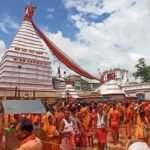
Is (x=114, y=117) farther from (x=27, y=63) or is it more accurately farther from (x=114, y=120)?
(x=27, y=63)

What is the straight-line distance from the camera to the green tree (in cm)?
7494

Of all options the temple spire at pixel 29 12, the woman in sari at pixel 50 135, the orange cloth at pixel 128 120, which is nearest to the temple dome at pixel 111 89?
the temple spire at pixel 29 12

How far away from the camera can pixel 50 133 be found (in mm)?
11547

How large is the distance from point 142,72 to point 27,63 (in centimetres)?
3080

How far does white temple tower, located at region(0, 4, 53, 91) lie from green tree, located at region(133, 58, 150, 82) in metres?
26.1

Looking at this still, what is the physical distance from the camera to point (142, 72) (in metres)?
76.0

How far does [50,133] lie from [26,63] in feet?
135

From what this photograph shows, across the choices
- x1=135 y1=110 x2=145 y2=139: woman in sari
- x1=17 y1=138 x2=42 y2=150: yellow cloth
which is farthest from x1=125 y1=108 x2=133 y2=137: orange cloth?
x1=17 y1=138 x2=42 y2=150: yellow cloth

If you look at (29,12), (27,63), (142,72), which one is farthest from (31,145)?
(142,72)

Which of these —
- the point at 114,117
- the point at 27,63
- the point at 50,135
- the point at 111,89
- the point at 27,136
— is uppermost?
the point at 27,63

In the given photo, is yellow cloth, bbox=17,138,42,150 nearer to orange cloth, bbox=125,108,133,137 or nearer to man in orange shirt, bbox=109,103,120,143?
man in orange shirt, bbox=109,103,120,143

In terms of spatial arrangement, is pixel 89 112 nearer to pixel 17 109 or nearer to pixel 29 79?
pixel 17 109

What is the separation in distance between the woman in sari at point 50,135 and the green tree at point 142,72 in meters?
64.6

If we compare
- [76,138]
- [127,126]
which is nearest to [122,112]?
[127,126]
